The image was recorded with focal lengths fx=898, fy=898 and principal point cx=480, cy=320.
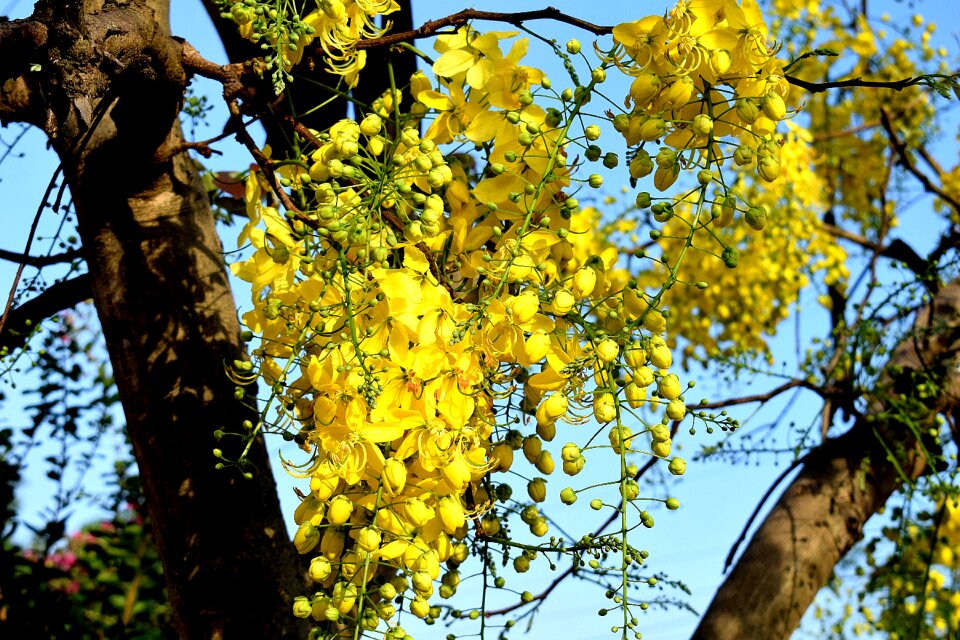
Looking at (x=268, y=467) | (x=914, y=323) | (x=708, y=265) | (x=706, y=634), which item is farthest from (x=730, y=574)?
(x=708, y=265)

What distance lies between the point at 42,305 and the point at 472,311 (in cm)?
91

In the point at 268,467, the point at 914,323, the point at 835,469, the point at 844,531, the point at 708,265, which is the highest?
the point at 708,265

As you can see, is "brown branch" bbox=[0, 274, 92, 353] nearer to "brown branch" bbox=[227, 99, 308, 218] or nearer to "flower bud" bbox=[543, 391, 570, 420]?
"brown branch" bbox=[227, 99, 308, 218]

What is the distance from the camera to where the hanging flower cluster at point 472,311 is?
0.72 m

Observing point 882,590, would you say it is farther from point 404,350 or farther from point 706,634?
point 404,350

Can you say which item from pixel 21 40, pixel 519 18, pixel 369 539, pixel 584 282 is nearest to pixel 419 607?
pixel 369 539

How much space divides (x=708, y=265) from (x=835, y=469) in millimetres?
1356

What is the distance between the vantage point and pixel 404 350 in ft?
2.40

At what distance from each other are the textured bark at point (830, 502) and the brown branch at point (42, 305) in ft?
3.79

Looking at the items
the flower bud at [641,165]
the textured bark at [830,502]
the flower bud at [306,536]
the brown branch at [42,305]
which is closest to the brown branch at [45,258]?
the brown branch at [42,305]

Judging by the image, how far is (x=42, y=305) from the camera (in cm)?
135

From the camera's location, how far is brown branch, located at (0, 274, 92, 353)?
133cm

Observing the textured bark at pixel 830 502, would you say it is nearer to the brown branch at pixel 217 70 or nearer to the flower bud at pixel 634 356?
the flower bud at pixel 634 356

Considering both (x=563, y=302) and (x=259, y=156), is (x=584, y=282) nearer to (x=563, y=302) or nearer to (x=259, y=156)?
(x=563, y=302)
